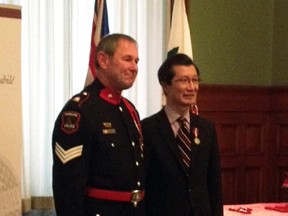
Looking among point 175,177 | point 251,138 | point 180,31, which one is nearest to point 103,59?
point 175,177

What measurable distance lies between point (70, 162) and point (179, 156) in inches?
23.4

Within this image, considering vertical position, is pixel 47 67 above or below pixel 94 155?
above

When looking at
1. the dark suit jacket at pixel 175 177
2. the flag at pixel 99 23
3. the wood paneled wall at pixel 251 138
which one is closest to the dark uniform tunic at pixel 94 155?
the dark suit jacket at pixel 175 177

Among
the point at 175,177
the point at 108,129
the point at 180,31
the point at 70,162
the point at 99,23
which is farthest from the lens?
the point at 180,31

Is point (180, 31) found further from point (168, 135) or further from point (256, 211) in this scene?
point (168, 135)

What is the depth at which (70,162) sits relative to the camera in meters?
2.21

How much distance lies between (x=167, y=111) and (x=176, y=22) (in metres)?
2.05

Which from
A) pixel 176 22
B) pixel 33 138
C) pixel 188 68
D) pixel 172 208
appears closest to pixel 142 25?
pixel 176 22

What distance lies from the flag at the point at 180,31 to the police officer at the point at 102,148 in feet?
7.17

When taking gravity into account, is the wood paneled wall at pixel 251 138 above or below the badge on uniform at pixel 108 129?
below

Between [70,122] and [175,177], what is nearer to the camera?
[70,122]

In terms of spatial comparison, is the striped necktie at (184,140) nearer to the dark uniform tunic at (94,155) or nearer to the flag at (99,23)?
the dark uniform tunic at (94,155)

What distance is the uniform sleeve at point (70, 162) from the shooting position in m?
2.20

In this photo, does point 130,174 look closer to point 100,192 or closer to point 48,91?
point 100,192
